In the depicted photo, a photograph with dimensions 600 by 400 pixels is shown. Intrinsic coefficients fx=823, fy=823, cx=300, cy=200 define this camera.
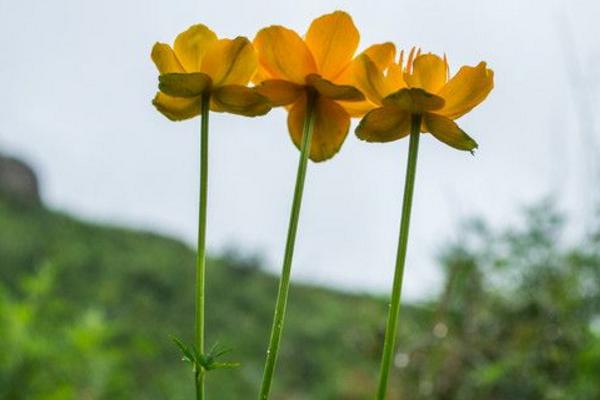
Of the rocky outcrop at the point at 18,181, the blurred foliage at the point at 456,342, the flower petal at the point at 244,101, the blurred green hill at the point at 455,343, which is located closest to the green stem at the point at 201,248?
the flower petal at the point at 244,101

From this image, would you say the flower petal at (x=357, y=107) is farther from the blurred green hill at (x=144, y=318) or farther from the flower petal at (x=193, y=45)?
the blurred green hill at (x=144, y=318)

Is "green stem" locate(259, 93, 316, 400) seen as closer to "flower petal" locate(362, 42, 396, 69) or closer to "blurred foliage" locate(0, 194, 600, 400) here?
"flower petal" locate(362, 42, 396, 69)

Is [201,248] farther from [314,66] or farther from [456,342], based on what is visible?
[456,342]

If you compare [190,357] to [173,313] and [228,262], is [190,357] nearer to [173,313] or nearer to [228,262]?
[173,313]

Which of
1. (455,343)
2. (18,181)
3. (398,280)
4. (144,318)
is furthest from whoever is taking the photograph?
(18,181)

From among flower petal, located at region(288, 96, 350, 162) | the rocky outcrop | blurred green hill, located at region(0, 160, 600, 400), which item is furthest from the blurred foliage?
the rocky outcrop

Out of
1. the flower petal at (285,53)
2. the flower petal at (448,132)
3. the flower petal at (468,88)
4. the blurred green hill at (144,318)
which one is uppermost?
the flower petal at (285,53)

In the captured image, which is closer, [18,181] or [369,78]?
[369,78]

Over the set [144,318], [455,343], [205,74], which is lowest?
[144,318]

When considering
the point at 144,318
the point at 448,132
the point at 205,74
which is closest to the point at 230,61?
the point at 205,74
